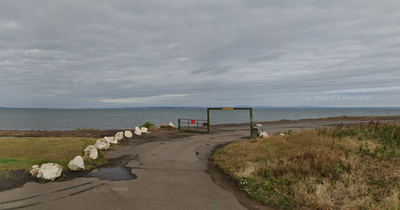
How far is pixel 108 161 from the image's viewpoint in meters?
10.6

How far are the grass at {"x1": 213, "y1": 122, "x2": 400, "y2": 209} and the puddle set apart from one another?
13.1 feet

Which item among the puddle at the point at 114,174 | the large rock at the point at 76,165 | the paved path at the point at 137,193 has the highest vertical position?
the large rock at the point at 76,165

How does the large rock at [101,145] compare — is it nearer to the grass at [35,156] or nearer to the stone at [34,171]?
the grass at [35,156]

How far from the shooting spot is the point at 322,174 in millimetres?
7332

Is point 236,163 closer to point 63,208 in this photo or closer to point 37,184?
point 63,208

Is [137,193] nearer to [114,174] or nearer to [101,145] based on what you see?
[114,174]

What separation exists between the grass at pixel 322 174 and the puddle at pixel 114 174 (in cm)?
398

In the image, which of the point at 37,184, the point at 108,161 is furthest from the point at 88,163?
the point at 37,184

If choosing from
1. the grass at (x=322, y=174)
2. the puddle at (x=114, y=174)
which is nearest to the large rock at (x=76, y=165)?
the puddle at (x=114, y=174)

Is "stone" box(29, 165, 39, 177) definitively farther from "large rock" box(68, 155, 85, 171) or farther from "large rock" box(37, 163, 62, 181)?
"large rock" box(68, 155, 85, 171)

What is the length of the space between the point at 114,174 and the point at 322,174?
791 centimetres

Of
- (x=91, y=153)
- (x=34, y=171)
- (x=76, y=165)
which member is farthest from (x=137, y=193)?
(x=91, y=153)

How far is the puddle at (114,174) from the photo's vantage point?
8.02m

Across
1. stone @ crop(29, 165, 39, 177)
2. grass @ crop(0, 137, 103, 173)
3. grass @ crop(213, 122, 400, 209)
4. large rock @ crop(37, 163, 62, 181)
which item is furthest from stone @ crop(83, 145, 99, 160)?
grass @ crop(213, 122, 400, 209)
